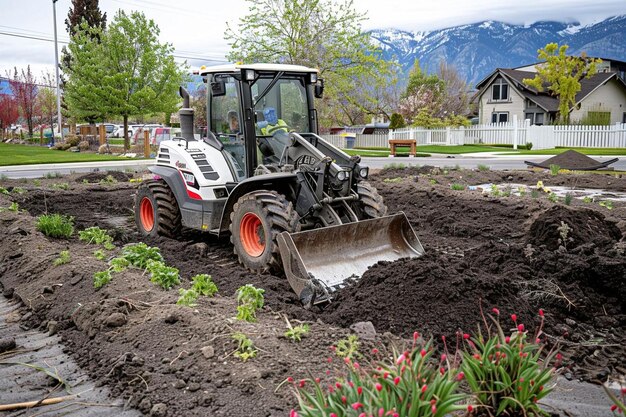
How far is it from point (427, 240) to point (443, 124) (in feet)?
114

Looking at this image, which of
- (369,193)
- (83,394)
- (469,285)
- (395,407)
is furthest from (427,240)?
(395,407)

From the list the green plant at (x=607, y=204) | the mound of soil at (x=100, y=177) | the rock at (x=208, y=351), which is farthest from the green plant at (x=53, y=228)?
the green plant at (x=607, y=204)

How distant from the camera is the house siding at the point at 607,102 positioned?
4788 cm

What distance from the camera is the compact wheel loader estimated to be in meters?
6.95

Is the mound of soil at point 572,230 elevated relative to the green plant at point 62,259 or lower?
elevated

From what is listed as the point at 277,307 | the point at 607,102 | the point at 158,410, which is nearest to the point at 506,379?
the point at 158,410

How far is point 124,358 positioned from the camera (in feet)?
15.4

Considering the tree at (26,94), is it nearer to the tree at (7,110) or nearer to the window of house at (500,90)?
the tree at (7,110)

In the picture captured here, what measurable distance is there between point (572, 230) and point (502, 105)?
45375 millimetres

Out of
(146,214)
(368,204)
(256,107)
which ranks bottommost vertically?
(146,214)

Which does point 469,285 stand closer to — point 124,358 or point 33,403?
point 124,358

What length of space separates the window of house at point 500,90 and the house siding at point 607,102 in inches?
224

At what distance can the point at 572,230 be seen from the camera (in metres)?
8.05

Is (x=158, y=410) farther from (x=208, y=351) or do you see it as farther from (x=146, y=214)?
(x=146, y=214)
